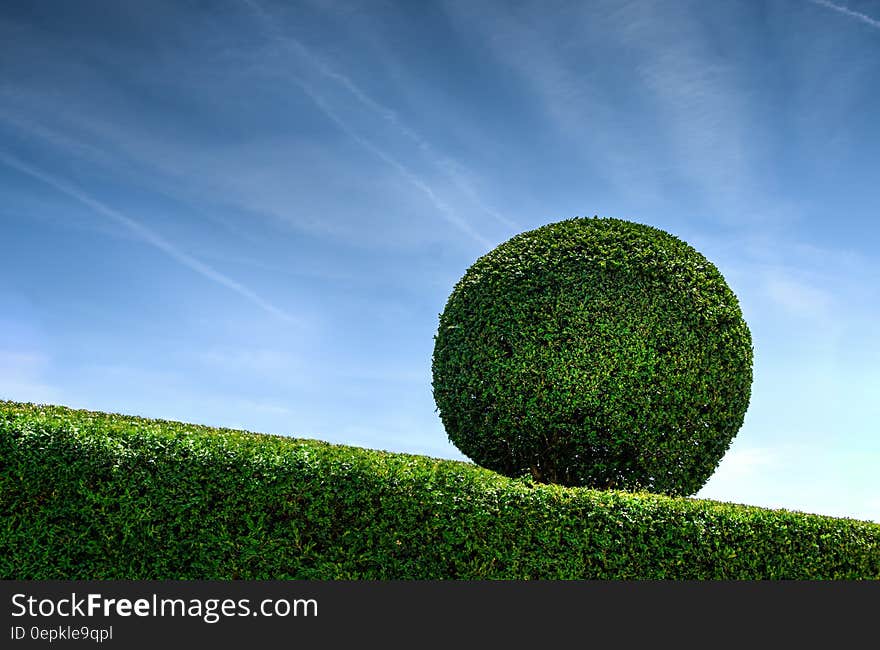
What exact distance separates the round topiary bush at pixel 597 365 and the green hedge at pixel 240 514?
225cm

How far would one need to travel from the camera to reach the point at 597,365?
945 centimetres

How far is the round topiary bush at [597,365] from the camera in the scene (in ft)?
31.1

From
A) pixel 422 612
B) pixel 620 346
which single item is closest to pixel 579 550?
pixel 422 612

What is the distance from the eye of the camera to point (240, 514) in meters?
7.03

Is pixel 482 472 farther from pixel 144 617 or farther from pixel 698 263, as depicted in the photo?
pixel 698 263

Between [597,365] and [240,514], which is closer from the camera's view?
[240,514]

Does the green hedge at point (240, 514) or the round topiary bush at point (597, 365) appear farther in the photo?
the round topiary bush at point (597, 365)

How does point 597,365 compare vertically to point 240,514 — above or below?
above

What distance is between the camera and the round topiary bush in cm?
948

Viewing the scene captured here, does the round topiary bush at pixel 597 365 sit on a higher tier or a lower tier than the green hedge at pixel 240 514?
higher

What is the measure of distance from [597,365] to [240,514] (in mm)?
4750

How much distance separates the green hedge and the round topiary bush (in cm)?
225

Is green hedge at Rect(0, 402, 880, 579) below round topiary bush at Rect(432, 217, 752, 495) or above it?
below

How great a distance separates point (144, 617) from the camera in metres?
6.39
